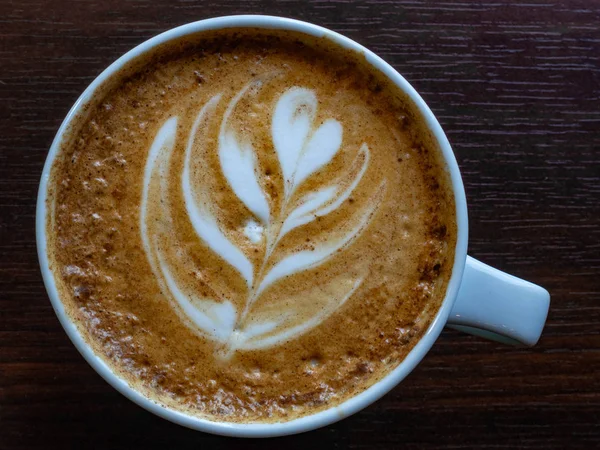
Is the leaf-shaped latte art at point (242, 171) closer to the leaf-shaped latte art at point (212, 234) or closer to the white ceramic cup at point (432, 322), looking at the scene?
the leaf-shaped latte art at point (212, 234)

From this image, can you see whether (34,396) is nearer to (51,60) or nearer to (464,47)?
(51,60)

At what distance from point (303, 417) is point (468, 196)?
587 mm

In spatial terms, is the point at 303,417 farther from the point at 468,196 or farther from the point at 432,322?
the point at 468,196

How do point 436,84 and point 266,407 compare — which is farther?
point 436,84

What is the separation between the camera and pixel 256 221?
1140 millimetres

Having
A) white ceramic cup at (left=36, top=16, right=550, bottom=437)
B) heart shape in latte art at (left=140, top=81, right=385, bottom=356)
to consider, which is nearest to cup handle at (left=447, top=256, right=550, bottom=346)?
white ceramic cup at (left=36, top=16, right=550, bottom=437)

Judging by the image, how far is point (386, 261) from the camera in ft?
3.75

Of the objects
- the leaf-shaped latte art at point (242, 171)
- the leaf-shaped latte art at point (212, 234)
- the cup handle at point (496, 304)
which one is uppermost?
the leaf-shaped latte art at point (242, 171)

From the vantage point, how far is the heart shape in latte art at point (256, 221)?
112cm

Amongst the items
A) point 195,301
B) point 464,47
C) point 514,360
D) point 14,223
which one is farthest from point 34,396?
point 464,47

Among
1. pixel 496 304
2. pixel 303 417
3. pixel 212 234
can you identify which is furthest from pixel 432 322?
pixel 212 234

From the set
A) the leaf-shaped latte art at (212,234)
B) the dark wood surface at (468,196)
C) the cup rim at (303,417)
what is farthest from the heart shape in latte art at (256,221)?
the dark wood surface at (468,196)

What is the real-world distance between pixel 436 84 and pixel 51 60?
0.78 metres

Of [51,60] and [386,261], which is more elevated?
[51,60]
